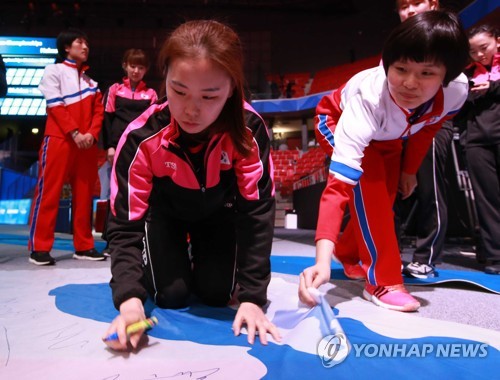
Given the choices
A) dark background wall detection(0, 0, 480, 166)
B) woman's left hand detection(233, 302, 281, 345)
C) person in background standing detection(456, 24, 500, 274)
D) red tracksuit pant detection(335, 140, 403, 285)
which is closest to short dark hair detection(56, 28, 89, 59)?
red tracksuit pant detection(335, 140, 403, 285)

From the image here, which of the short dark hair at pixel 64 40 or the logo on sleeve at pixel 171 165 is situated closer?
the logo on sleeve at pixel 171 165

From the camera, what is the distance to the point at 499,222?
204cm

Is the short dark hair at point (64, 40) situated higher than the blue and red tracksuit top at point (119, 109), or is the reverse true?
the short dark hair at point (64, 40)

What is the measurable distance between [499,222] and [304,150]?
1062 centimetres

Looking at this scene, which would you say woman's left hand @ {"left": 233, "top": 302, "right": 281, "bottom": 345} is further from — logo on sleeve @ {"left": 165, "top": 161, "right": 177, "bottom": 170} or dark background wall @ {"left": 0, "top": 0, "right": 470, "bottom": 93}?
dark background wall @ {"left": 0, "top": 0, "right": 470, "bottom": 93}

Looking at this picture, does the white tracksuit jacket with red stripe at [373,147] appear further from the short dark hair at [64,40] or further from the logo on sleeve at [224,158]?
the short dark hair at [64,40]

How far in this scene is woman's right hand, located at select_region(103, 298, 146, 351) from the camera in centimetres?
78

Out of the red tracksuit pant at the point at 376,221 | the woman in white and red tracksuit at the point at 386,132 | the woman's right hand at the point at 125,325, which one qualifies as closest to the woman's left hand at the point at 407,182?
the woman in white and red tracksuit at the point at 386,132

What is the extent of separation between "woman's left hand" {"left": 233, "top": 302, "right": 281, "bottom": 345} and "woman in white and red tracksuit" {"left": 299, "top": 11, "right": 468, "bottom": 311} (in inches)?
4.5

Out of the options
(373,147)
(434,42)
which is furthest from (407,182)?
(434,42)

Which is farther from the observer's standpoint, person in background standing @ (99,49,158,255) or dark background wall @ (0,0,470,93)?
dark background wall @ (0,0,470,93)

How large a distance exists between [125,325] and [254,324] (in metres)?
0.29

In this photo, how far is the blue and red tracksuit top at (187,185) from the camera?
3.24 ft

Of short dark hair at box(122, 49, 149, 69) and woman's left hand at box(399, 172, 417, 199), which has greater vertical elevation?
short dark hair at box(122, 49, 149, 69)
